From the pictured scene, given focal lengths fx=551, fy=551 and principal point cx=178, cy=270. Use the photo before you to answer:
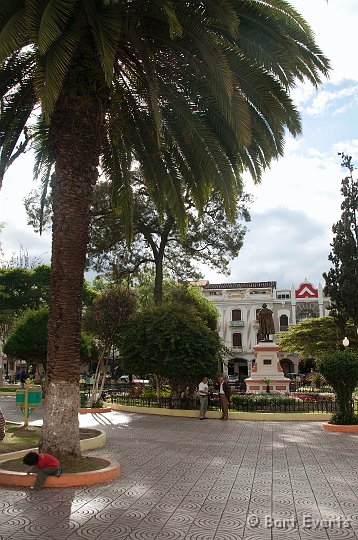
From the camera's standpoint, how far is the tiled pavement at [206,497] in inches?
237

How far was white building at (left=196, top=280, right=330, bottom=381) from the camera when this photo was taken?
202 ft

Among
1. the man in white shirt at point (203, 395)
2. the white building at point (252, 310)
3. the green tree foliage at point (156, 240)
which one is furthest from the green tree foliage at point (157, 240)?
the white building at point (252, 310)

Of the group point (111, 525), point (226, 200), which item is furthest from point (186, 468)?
point (226, 200)

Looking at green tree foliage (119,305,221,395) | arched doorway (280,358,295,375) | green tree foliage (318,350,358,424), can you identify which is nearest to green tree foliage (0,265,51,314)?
green tree foliage (119,305,221,395)

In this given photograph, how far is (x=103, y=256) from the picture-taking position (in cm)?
2823

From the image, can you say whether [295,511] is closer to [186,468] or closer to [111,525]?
[111,525]

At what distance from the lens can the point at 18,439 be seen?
1202cm

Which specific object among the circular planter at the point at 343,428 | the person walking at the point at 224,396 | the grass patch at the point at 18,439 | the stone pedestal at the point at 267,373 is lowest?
the grass patch at the point at 18,439

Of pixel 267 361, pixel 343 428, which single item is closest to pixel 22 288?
pixel 267 361

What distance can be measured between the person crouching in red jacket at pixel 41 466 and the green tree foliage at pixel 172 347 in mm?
11227

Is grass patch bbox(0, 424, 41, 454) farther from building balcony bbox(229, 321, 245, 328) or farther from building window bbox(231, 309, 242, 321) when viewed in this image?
building window bbox(231, 309, 242, 321)

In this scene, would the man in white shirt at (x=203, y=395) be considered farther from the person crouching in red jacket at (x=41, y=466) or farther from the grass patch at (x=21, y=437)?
the person crouching in red jacket at (x=41, y=466)

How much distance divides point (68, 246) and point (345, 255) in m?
27.3

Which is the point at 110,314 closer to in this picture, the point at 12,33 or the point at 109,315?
the point at 109,315
